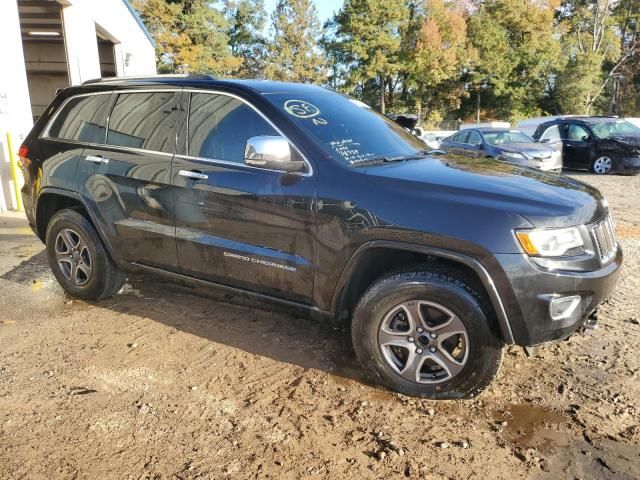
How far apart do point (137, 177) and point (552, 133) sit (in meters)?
14.3

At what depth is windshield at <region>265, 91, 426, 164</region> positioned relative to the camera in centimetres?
327

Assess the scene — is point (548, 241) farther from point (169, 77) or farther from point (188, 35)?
point (188, 35)

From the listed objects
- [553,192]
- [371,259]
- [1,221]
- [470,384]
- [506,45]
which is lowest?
[1,221]

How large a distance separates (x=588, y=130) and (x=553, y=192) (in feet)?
43.9

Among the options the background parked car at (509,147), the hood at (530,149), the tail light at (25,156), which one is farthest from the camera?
the hood at (530,149)

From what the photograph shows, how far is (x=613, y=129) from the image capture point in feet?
47.0

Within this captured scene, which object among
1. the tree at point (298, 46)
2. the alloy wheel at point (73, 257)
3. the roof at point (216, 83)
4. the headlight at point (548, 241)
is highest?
the tree at point (298, 46)

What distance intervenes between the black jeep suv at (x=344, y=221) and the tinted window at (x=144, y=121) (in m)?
0.01

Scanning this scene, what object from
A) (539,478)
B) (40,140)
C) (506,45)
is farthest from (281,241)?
(506,45)

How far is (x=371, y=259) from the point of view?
3.00m

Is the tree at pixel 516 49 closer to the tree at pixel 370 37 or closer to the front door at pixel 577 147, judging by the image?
the tree at pixel 370 37

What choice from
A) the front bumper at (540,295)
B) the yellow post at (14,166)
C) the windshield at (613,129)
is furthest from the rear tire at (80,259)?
the windshield at (613,129)

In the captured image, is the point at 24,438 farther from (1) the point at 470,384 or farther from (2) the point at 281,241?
(1) the point at 470,384

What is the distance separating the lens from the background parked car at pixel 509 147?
37.5 feet
